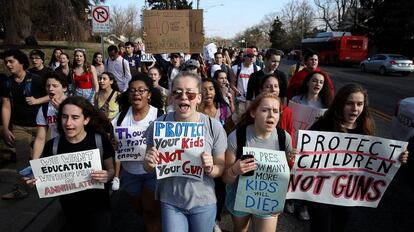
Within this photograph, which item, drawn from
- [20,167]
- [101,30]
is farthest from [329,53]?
[20,167]

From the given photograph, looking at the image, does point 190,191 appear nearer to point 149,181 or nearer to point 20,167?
point 149,181

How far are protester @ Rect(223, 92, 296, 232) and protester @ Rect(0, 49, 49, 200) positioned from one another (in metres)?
2.76

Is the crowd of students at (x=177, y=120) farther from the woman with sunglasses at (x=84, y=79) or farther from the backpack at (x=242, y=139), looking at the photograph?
the woman with sunglasses at (x=84, y=79)

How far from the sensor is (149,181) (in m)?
3.29

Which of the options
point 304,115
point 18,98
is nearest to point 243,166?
point 304,115

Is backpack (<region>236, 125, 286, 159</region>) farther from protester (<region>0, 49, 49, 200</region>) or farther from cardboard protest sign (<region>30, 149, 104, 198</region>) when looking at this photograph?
protester (<region>0, 49, 49, 200</region>)

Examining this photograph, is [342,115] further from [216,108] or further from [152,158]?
[152,158]

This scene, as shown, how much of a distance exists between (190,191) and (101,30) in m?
8.70

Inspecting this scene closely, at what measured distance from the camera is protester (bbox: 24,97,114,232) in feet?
9.29

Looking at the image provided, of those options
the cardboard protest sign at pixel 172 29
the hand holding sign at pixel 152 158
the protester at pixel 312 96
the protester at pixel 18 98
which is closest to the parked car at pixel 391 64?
the cardboard protest sign at pixel 172 29

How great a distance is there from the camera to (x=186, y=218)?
2617 mm

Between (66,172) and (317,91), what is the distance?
9.60ft

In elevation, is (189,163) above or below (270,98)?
below

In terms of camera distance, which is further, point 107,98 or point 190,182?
point 107,98
